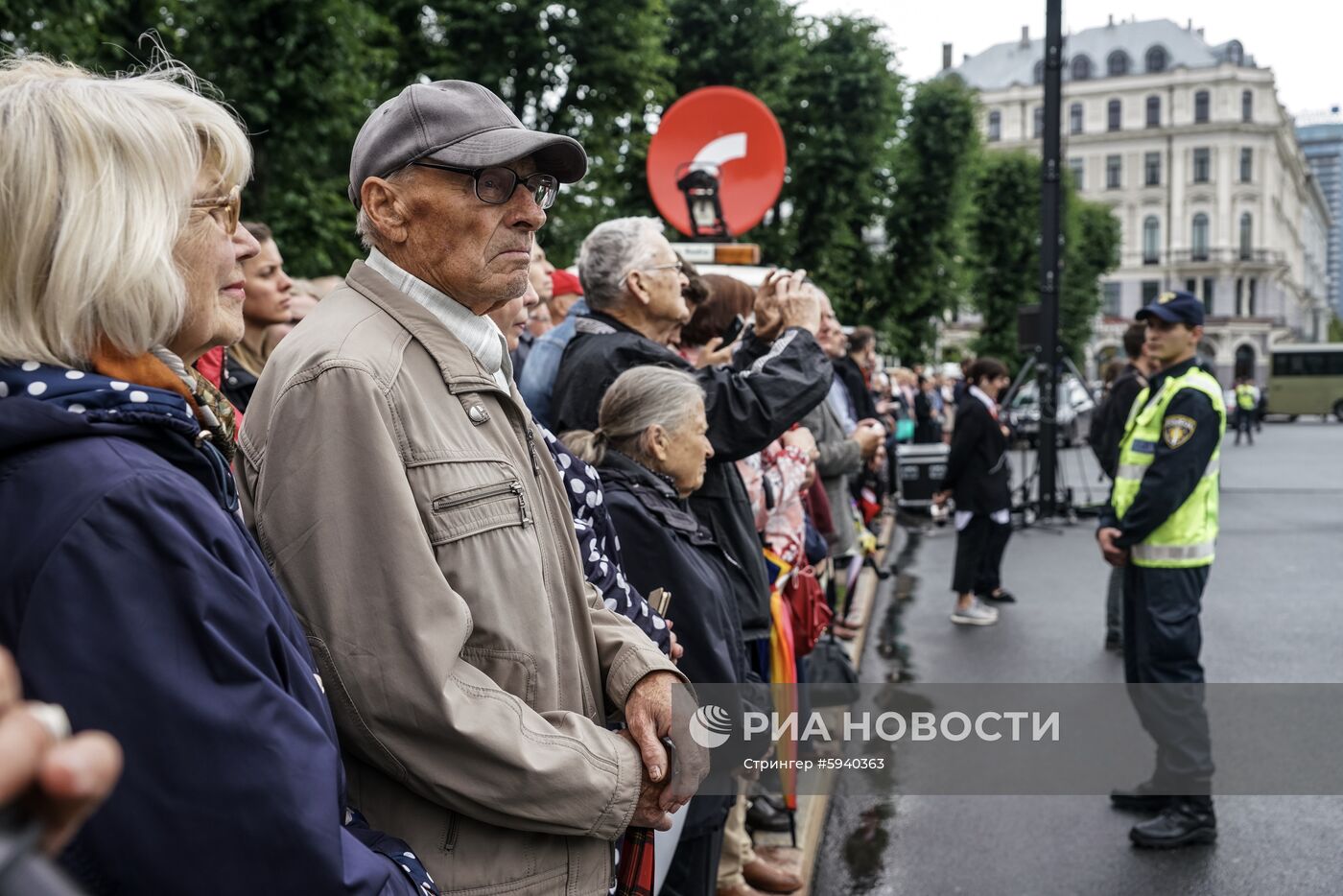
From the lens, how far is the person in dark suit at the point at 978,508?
9.06m

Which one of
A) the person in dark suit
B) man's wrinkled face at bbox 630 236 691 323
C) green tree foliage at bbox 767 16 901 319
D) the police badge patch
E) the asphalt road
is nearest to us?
man's wrinkled face at bbox 630 236 691 323

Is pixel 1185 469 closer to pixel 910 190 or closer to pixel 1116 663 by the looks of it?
pixel 1116 663

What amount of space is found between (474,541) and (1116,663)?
6.54m

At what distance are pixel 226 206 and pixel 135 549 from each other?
61 centimetres

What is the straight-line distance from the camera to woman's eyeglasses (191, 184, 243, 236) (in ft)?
5.50

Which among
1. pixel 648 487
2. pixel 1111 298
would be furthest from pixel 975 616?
pixel 1111 298

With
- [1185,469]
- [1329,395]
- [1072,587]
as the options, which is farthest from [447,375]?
[1329,395]

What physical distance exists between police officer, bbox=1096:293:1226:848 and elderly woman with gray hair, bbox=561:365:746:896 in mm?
2224

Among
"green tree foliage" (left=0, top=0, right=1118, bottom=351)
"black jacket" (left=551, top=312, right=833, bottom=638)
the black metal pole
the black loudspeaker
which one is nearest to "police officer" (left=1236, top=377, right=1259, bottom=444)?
"green tree foliage" (left=0, top=0, right=1118, bottom=351)

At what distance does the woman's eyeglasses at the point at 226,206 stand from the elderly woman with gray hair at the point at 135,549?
0.40 feet

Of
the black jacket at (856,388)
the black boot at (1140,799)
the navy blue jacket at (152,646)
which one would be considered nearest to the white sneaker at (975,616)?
the black jacket at (856,388)

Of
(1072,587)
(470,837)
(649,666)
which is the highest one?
(649,666)

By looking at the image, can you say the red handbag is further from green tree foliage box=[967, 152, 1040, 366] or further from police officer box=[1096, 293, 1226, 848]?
green tree foliage box=[967, 152, 1040, 366]

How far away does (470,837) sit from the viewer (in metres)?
1.89
